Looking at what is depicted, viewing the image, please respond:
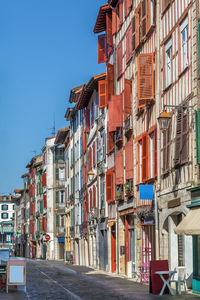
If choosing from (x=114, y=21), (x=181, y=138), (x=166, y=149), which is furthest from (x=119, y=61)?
(x=181, y=138)

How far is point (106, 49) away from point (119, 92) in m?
5.65

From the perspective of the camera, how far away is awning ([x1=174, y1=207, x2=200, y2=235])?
1756 cm

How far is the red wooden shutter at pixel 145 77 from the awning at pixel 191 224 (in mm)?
7780

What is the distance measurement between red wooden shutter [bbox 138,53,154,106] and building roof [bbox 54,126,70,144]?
40.1m

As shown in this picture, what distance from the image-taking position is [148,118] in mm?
27156

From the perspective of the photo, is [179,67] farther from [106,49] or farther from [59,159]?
[59,159]

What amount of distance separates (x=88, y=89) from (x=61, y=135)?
2463cm

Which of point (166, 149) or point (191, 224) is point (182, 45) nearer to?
point (166, 149)

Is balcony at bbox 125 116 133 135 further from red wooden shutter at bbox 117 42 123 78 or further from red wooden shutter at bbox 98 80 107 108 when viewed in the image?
red wooden shutter at bbox 98 80 107 108

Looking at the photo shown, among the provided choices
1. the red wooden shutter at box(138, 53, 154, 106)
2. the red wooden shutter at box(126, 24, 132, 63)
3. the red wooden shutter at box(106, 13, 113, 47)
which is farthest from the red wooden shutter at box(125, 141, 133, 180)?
the red wooden shutter at box(106, 13, 113, 47)

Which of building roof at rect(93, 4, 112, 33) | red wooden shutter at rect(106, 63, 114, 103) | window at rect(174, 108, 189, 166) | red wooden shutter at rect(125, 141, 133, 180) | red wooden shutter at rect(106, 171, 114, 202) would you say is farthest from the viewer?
building roof at rect(93, 4, 112, 33)

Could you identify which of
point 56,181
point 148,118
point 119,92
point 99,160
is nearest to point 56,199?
point 56,181

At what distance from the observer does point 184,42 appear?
21.7 m

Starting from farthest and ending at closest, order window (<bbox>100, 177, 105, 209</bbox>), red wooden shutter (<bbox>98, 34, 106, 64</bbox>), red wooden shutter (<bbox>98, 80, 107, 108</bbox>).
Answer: window (<bbox>100, 177, 105, 209</bbox>)
red wooden shutter (<bbox>98, 34, 106, 64</bbox>)
red wooden shutter (<bbox>98, 80, 107, 108</bbox>)
